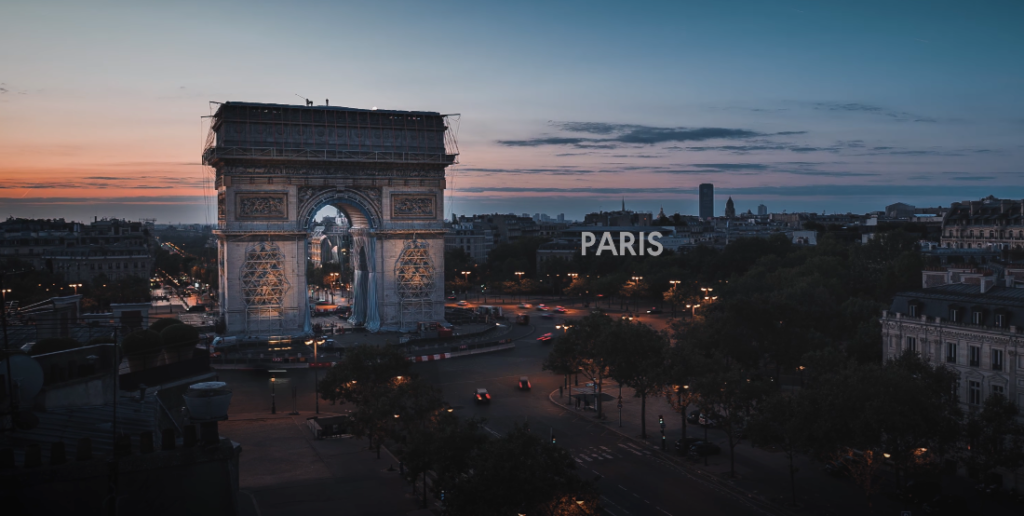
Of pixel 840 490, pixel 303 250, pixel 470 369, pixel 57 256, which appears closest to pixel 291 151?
pixel 303 250

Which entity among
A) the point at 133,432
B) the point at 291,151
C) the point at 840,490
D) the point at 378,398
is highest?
the point at 291,151

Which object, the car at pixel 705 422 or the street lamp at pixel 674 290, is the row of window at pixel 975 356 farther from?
the street lamp at pixel 674 290

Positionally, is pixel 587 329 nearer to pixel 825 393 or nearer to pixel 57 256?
pixel 825 393

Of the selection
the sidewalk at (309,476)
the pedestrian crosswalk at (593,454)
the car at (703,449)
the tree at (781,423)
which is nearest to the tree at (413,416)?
the sidewalk at (309,476)

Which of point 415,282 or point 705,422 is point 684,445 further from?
point 415,282

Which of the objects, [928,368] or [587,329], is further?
[587,329]

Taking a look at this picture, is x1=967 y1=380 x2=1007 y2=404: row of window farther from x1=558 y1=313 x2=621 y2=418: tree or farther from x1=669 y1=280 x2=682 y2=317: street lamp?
x1=669 y1=280 x2=682 y2=317: street lamp

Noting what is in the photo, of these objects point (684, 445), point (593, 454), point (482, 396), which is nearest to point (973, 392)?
point (684, 445)
